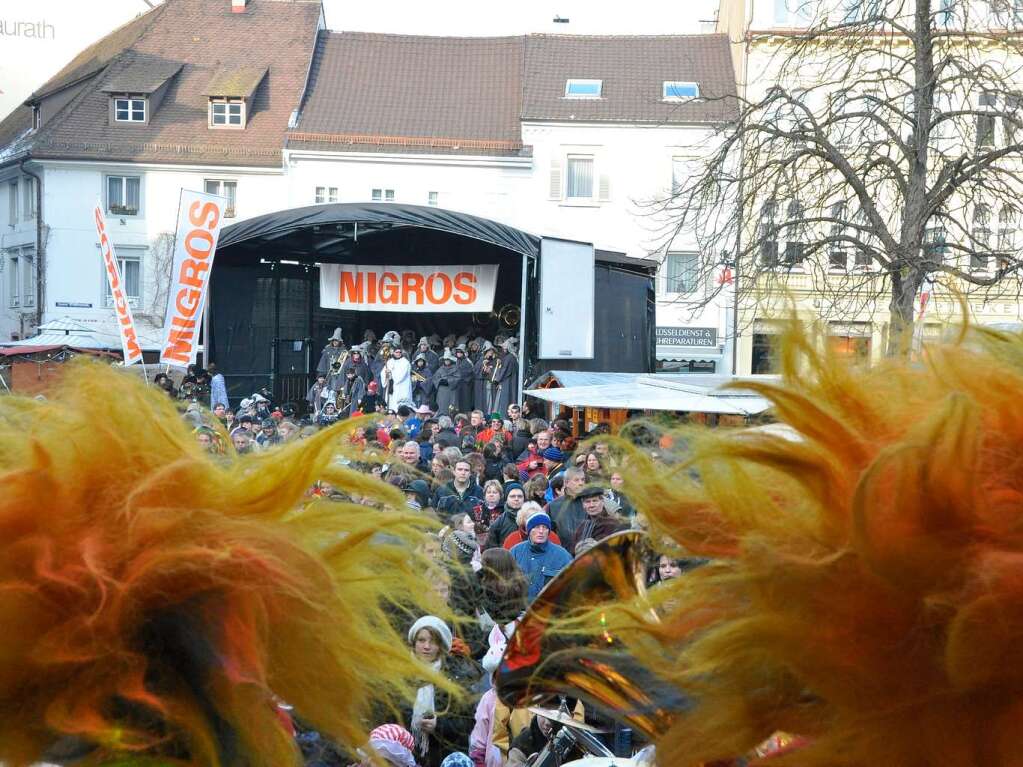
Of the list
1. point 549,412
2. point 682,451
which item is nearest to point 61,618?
point 682,451

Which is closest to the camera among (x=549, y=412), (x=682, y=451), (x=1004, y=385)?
(x=1004, y=385)

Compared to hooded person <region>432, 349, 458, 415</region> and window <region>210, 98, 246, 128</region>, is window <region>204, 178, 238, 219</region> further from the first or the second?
hooded person <region>432, 349, 458, 415</region>

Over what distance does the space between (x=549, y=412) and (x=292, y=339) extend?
5.96m

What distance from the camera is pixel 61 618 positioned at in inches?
68.1

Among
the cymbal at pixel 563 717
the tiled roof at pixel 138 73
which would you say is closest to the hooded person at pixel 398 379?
the cymbal at pixel 563 717

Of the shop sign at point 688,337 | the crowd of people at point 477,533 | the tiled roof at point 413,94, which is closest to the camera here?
the crowd of people at point 477,533

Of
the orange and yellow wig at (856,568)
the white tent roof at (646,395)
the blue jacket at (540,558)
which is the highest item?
the orange and yellow wig at (856,568)

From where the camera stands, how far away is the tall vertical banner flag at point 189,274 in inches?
563

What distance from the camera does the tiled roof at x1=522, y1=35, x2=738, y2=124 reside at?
112ft

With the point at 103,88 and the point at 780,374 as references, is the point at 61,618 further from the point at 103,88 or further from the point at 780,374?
the point at 103,88

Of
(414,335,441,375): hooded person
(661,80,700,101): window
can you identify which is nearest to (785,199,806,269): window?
(414,335,441,375): hooded person

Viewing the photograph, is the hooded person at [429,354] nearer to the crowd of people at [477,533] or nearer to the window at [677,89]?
the crowd of people at [477,533]

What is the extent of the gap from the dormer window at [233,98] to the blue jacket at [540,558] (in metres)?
32.2

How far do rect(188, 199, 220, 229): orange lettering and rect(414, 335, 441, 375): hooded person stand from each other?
7.01 metres
